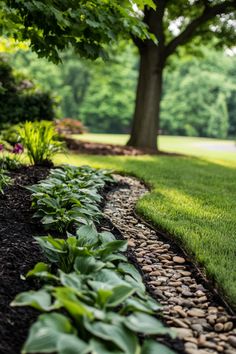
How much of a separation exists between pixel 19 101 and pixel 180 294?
842 cm

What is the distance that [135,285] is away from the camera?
238 centimetres

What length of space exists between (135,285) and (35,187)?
180 cm

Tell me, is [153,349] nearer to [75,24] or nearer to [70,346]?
[70,346]

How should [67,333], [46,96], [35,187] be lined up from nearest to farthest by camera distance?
1. [67,333]
2. [35,187]
3. [46,96]

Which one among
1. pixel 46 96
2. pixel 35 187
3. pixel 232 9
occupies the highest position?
pixel 232 9

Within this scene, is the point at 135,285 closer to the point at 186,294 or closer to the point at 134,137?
the point at 186,294

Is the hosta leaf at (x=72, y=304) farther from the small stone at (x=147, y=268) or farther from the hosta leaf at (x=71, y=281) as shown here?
the small stone at (x=147, y=268)

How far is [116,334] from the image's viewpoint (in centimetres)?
171

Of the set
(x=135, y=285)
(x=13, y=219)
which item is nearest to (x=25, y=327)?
(x=135, y=285)

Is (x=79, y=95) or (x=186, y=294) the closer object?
(x=186, y=294)

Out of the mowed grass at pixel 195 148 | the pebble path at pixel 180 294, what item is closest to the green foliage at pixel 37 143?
the pebble path at pixel 180 294

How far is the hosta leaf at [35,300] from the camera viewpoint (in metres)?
1.86

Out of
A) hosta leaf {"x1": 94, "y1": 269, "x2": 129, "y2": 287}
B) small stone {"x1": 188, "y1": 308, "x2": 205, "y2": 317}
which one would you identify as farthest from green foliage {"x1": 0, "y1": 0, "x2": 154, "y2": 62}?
small stone {"x1": 188, "y1": 308, "x2": 205, "y2": 317}

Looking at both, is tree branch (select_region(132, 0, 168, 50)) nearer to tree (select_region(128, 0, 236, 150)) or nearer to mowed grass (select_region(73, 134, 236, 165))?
tree (select_region(128, 0, 236, 150))
